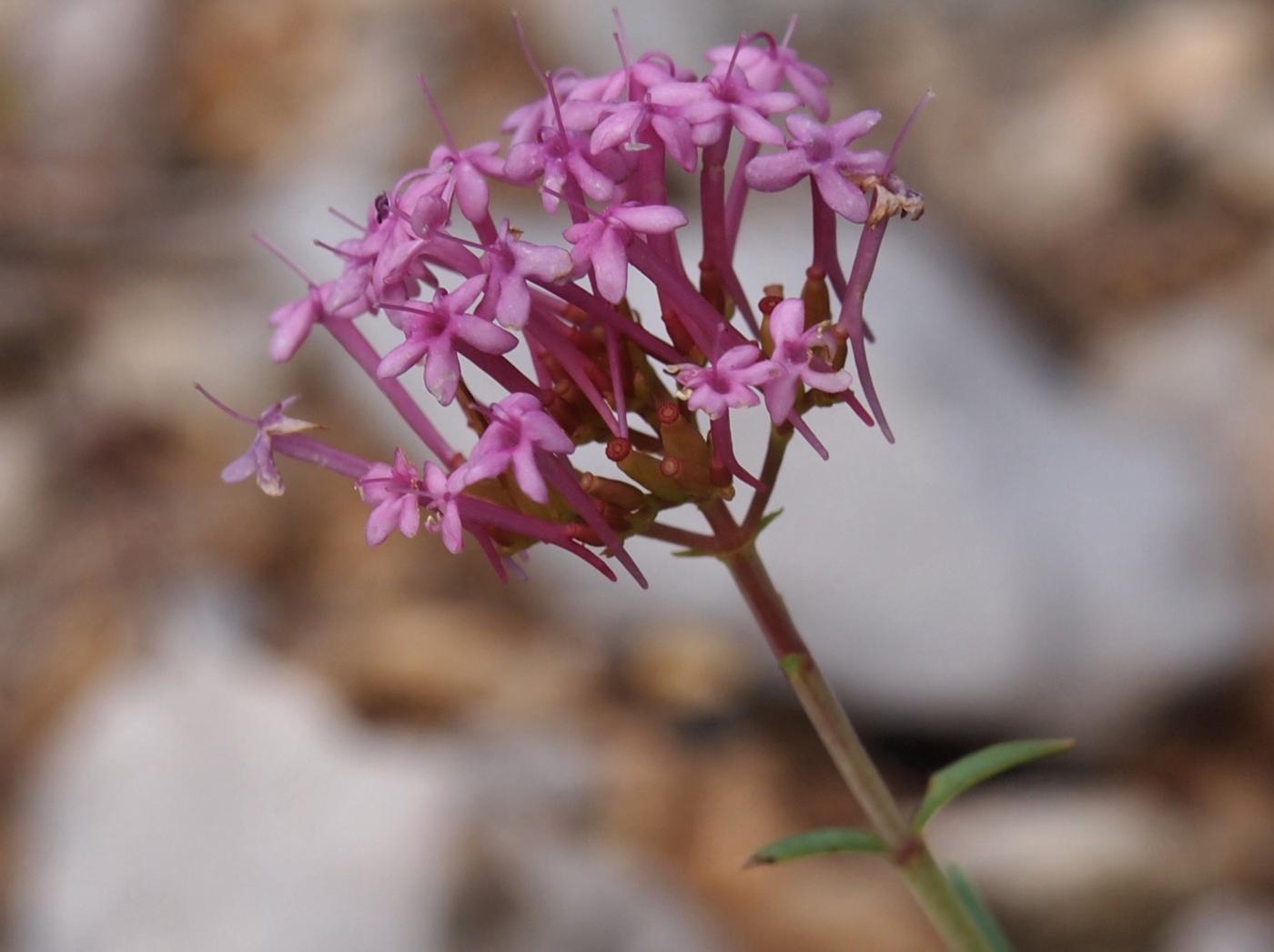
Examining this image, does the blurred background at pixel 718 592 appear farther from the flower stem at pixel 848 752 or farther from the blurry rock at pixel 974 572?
the flower stem at pixel 848 752

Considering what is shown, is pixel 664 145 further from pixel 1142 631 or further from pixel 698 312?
pixel 1142 631

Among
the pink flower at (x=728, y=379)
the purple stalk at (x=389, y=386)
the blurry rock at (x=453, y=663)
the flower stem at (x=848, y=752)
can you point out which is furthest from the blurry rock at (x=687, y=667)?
the pink flower at (x=728, y=379)

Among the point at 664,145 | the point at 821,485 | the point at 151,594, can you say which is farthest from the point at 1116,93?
the point at 664,145

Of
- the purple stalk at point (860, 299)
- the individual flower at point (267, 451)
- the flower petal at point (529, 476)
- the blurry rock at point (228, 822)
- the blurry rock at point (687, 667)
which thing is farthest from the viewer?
the blurry rock at point (687, 667)

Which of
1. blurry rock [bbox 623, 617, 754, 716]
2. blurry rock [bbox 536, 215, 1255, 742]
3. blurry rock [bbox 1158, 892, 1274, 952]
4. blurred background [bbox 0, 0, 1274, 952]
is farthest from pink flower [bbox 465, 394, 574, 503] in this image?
blurry rock [bbox 623, 617, 754, 716]

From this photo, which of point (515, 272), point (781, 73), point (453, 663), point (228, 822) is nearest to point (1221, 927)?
point (453, 663)

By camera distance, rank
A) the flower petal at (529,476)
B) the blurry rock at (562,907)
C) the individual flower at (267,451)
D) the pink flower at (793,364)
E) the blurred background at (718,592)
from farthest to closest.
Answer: the blurred background at (718,592), the blurry rock at (562,907), the individual flower at (267,451), the pink flower at (793,364), the flower petal at (529,476)

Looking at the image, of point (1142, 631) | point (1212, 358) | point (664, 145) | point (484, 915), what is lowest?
point (484, 915)
